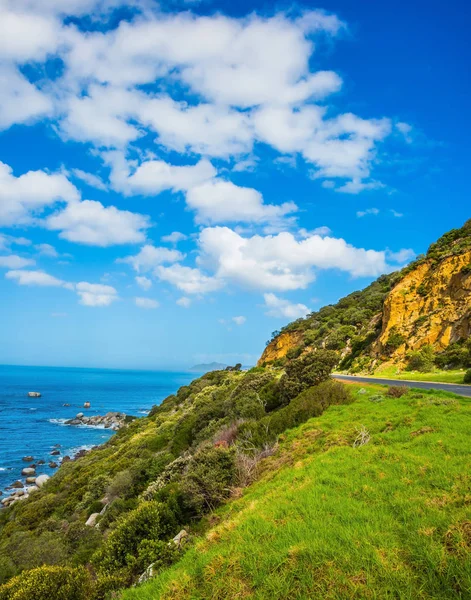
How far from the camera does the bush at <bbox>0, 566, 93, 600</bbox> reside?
686 cm

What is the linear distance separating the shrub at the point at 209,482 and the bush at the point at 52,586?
357cm

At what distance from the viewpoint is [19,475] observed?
4372cm

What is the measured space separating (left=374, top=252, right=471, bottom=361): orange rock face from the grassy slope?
24586mm

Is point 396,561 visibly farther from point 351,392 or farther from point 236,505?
point 351,392

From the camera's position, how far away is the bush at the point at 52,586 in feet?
22.5

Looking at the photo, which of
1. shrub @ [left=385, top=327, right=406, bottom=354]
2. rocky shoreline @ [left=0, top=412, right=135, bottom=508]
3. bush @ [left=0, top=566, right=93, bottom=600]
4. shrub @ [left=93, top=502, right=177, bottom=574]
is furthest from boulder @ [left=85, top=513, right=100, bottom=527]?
shrub @ [left=385, top=327, right=406, bottom=354]

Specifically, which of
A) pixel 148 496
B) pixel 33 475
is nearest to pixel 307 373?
pixel 148 496

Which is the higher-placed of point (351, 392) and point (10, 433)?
point (351, 392)

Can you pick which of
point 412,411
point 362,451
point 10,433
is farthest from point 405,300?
point 10,433

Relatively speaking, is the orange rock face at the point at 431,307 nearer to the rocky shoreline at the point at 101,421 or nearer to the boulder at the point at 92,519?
the boulder at the point at 92,519

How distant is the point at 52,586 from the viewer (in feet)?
23.1

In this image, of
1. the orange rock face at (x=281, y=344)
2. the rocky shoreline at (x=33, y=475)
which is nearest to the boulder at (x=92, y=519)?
the rocky shoreline at (x=33, y=475)

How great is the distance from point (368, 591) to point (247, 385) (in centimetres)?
2315

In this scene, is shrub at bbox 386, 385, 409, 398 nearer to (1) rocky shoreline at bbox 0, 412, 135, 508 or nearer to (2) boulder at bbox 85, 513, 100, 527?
(2) boulder at bbox 85, 513, 100, 527
